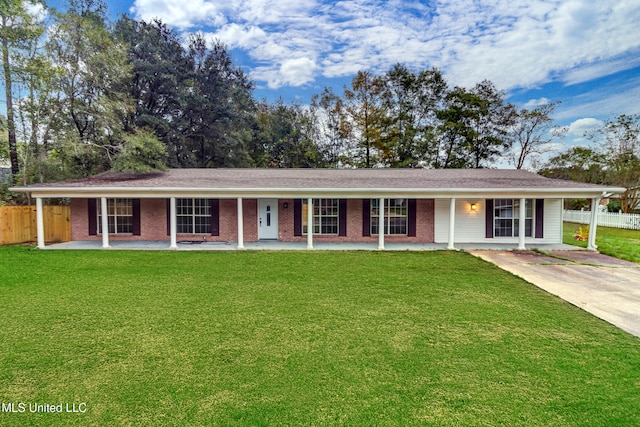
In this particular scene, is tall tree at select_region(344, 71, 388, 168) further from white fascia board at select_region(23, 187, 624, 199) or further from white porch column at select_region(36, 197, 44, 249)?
white porch column at select_region(36, 197, 44, 249)

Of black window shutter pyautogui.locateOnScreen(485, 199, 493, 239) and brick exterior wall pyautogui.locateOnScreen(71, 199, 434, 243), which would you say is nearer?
black window shutter pyautogui.locateOnScreen(485, 199, 493, 239)

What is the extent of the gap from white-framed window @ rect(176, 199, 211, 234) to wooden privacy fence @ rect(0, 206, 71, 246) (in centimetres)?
472

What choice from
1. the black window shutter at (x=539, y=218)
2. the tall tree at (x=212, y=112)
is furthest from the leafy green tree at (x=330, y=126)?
the black window shutter at (x=539, y=218)

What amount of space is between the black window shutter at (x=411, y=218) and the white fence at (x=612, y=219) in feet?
44.9

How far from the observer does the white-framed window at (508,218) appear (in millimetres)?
11922

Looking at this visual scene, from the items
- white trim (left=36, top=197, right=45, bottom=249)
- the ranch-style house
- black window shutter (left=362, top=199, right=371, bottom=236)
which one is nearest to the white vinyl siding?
the ranch-style house

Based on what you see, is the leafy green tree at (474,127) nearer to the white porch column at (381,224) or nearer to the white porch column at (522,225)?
the white porch column at (522,225)

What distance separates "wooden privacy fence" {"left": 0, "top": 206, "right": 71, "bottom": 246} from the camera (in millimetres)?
11789

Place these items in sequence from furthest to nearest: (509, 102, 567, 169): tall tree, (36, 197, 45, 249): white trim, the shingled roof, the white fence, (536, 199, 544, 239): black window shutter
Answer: (509, 102, 567, 169): tall tree, the white fence, (536, 199, 544, 239): black window shutter, (36, 197, 45, 249): white trim, the shingled roof

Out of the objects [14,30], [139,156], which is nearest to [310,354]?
[139,156]

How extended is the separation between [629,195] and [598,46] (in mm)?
11716

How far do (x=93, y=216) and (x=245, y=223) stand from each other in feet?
19.1

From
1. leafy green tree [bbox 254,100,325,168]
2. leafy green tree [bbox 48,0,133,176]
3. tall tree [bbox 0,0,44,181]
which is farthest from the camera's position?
leafy green tree [bbox 254,100,325,168]

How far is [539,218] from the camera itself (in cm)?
1182
